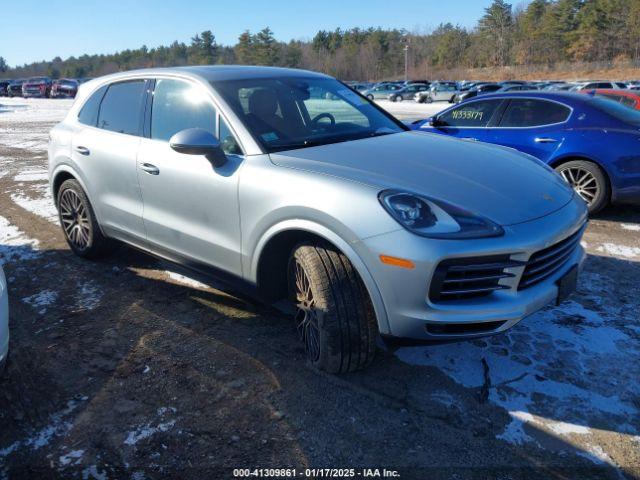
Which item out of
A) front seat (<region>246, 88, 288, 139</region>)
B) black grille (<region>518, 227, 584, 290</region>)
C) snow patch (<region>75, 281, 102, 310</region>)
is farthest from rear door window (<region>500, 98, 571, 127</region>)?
snow patch (<region>75, 281, 102, 310</region>)

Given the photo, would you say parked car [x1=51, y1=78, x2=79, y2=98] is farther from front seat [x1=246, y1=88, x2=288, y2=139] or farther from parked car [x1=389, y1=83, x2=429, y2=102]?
front seat [x1=246, y1=88, x2=288, y2=139]

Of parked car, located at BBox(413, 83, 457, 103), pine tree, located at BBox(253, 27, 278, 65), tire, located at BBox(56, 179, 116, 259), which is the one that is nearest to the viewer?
tire, located at BBox(56, 179, 116, 259)

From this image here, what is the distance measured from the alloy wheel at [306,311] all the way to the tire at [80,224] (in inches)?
92.2

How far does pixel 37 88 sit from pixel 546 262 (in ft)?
162

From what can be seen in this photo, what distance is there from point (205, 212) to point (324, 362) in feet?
4.02

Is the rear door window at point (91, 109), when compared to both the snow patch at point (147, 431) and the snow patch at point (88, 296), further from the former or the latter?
the snow patch at point (147, 431)

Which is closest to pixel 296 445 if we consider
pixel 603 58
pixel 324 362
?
pixel 324 362

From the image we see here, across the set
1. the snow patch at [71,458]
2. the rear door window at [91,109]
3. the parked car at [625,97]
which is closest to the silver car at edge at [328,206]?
the rear door window at [91,109]

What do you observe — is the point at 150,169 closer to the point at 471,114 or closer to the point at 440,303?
the point at 440,303

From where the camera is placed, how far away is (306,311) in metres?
3.04

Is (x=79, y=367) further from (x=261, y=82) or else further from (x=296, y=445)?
(x=261, y=82)

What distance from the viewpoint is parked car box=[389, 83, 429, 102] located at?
1503 inches

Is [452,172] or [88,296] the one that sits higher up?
[452,172]

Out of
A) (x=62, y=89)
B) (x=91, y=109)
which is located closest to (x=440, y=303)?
(x=91, y=109)
